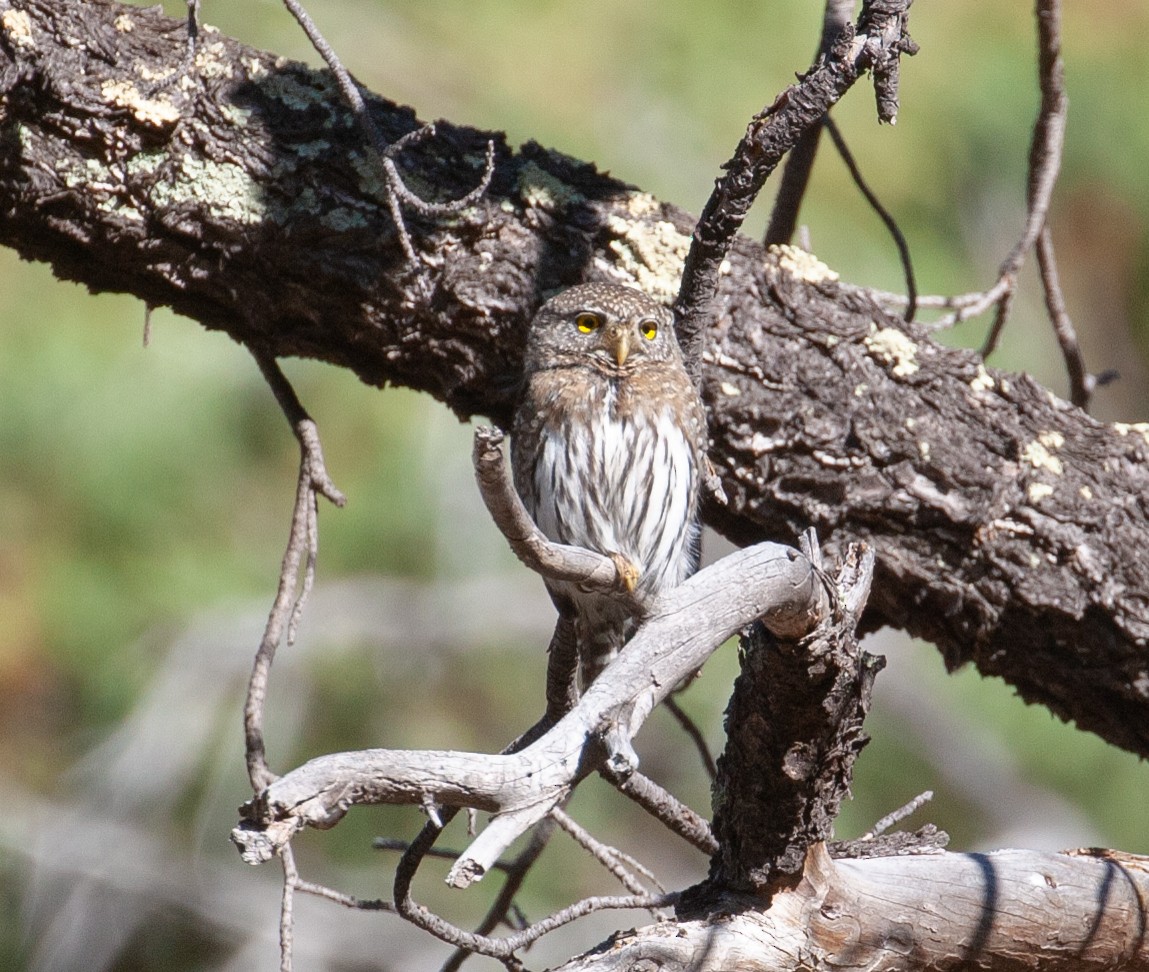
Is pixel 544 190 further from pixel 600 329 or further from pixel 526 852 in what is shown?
pixel 526 852

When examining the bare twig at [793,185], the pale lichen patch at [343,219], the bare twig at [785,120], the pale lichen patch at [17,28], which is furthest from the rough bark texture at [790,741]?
the pale lichen patch at [17,28]

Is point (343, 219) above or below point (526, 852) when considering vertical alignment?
above

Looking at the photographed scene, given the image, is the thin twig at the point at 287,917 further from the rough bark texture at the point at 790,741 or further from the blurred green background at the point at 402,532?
the blurred green background at the point at 402,532

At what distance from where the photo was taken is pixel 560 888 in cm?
547

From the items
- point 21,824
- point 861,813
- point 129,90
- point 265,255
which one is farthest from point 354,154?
point 861,813

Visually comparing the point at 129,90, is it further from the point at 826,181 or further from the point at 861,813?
the point at 861,813

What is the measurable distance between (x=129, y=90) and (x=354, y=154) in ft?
1.57

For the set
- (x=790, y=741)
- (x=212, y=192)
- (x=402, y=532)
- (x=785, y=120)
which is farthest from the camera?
(x=402, y=532)

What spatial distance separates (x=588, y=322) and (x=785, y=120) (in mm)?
848

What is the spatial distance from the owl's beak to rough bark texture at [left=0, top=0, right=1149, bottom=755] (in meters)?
0.14

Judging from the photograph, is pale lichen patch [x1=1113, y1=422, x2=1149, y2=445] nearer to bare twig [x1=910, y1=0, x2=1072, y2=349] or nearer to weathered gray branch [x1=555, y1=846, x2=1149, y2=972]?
bare twig [x1=910, y1=0, x2=1072, y2=349]

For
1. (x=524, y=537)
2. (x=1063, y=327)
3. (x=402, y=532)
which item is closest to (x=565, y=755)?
(x=524, y=537)

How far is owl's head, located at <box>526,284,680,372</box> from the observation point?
3.04 m

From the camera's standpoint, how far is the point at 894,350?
10.1ft
